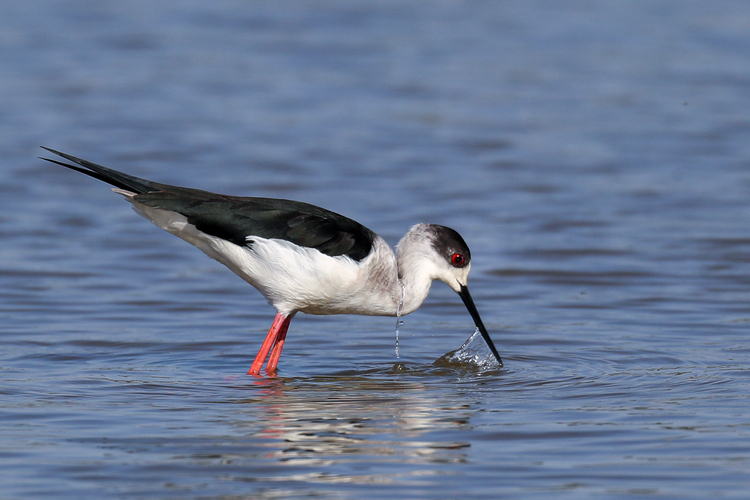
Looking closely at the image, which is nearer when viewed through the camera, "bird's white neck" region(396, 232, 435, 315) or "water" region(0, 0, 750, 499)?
"water" region(0, 0, 750, 499)

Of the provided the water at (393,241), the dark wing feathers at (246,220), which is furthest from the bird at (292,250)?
the water at (393,241)

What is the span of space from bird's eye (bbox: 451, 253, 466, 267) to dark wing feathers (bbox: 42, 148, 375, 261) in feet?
1.92

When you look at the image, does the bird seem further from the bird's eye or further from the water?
the water

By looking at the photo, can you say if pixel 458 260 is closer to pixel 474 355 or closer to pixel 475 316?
pixel 475 316

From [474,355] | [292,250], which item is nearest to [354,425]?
[292,250]

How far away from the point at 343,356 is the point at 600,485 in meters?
2.95

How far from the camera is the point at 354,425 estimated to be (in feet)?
19.0

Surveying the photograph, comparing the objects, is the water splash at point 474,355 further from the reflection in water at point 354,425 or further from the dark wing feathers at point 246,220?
the dark wing feathers at point 246,220

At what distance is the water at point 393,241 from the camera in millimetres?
5281

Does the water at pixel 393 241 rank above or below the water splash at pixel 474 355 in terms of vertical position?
above

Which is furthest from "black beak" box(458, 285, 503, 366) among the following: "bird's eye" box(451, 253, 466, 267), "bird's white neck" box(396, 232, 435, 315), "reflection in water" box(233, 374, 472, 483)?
"reflection in water" box(233, 374, 472, 483)

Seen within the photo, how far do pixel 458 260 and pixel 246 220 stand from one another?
1.36 metres

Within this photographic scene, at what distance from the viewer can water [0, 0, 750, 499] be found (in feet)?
17.3

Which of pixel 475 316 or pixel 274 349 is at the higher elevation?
pixel 475 316
